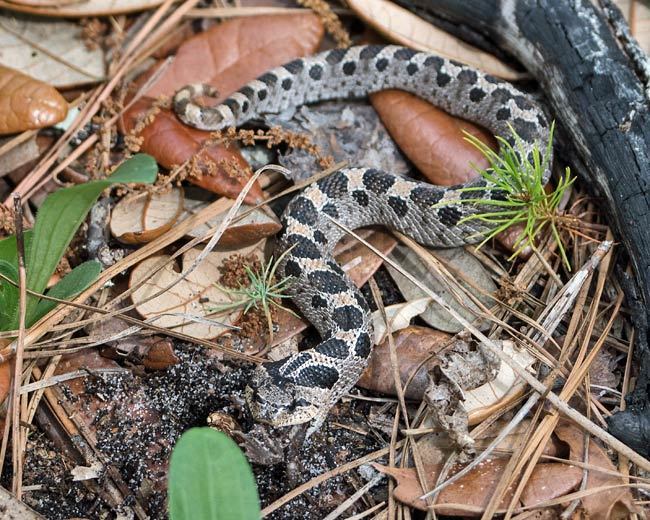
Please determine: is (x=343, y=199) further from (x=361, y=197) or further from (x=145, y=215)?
(x=145, y=215)

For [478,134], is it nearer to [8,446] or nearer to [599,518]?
[599,518]

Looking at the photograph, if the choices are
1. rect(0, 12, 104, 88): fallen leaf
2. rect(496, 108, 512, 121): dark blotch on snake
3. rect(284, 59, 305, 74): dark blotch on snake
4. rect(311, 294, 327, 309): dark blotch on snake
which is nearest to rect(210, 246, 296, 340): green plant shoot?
rect(311, 294, 327, 309): dark blotch on snake

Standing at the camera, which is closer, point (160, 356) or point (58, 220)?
point (58, 220)

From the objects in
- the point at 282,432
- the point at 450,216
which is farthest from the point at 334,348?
the point at 450,216

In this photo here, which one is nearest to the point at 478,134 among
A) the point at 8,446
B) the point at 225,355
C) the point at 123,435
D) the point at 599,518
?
the point at 225,355

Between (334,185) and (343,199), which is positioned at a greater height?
(334,185)

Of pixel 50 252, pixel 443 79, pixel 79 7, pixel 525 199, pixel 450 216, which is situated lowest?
pixel 50 252

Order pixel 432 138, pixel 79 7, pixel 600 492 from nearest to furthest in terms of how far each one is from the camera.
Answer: pixel 600 492
pixel 432 138
pixel 79 7
